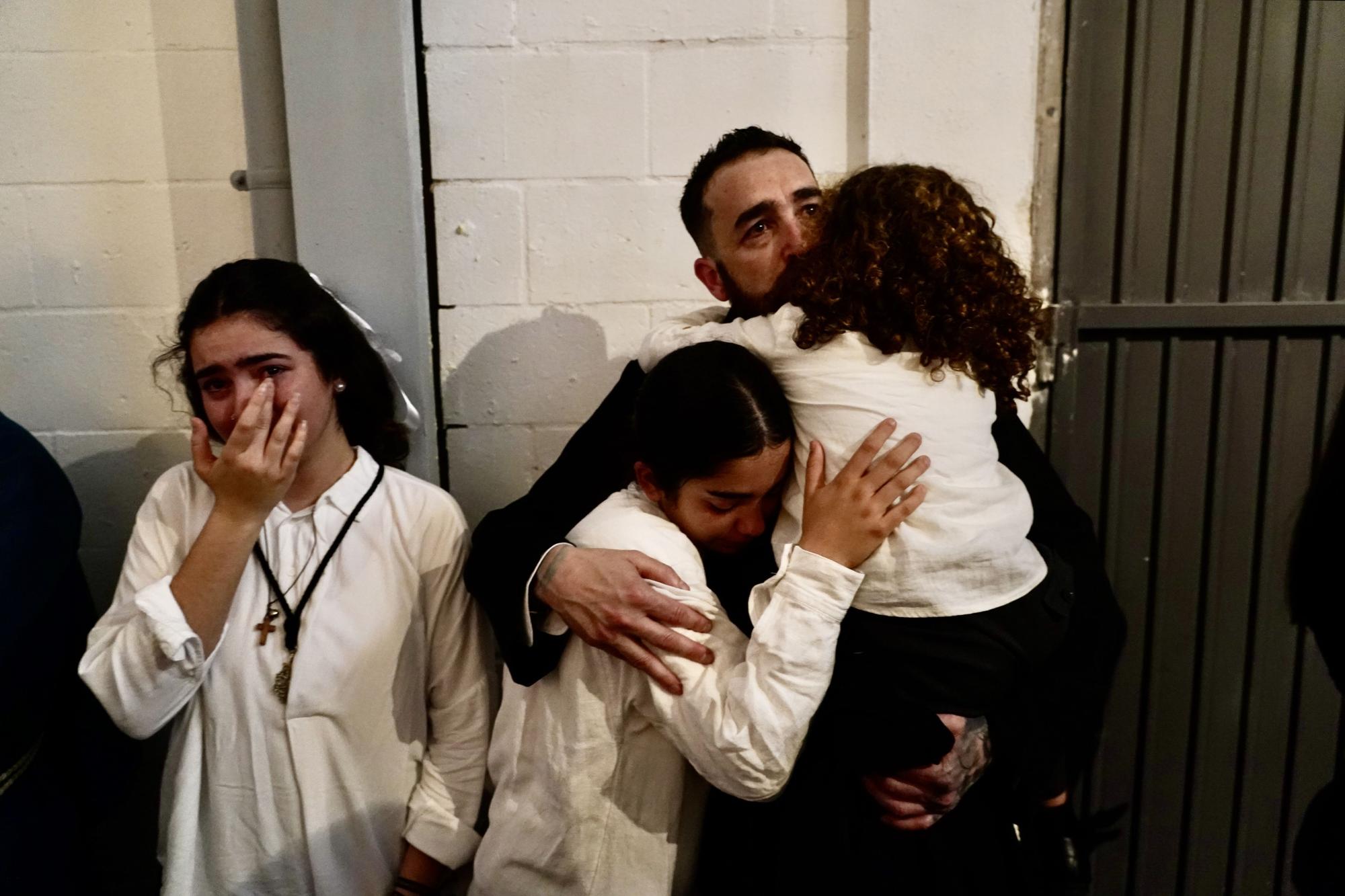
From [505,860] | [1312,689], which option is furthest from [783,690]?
[1312,689]

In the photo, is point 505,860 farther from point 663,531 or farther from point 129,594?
point 129,594

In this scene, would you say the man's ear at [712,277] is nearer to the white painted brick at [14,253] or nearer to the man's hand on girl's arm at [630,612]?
the man's hand on girl's arm at [630,612]

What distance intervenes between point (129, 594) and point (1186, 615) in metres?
2.00

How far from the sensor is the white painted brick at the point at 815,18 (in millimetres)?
1649

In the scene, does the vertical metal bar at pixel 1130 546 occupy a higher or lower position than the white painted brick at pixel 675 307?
lower

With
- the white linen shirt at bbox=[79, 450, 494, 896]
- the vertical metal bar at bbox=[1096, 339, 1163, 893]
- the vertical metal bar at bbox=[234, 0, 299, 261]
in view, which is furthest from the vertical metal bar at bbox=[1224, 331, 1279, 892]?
the vertical metal bar at bbox=[234, 0, 299, 261]

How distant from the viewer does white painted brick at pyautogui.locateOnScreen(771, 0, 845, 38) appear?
64.9 inches

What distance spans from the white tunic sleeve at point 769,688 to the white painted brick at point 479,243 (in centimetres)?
96

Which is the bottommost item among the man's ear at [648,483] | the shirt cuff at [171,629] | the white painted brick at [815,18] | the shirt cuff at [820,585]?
the shirt cuff at [171,629]

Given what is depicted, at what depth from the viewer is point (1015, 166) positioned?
1.64 m

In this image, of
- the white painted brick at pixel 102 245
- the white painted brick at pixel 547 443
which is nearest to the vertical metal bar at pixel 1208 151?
the white painted brick at pixel 547 443

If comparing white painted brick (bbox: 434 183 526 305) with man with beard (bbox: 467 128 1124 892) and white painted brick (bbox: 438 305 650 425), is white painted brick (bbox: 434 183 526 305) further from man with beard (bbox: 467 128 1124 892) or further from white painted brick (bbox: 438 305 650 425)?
man with beard (bbox: 467 128 1124 892)

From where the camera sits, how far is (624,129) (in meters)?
1.69

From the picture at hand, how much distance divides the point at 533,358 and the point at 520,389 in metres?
0.07
